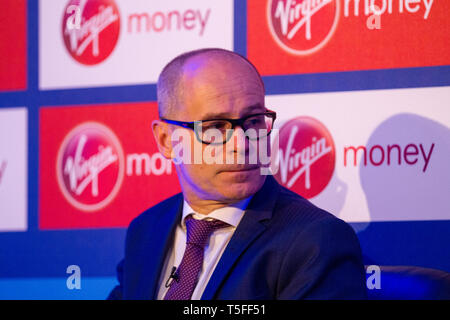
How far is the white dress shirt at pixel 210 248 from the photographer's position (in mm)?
2049

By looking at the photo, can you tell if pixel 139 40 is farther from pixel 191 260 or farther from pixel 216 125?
pixel 191 260

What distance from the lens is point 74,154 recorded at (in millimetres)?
2943

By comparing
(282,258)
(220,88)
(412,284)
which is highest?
(220,88)

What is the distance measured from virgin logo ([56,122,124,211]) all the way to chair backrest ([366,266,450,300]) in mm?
1291

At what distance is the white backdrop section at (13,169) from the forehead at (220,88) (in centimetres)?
121

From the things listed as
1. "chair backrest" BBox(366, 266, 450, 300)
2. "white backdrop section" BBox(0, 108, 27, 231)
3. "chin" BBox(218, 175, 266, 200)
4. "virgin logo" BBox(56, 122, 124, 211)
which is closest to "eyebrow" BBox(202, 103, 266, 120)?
"chin" BBox(218, 175, 266, 200)

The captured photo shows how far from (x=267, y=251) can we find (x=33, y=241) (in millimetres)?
1465

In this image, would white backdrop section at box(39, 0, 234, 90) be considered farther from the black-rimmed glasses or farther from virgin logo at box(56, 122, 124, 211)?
the black-rimmed glasses

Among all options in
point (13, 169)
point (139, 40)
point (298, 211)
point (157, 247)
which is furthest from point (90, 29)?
point (298, 211)

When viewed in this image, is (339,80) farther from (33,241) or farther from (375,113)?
(33,241)

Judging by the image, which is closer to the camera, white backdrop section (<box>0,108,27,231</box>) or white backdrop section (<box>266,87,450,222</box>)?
white backdrop section (<box>266,87,450,222</box>)

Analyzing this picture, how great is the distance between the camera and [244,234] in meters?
1.99

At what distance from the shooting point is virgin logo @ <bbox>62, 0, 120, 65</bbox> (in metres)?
2.93

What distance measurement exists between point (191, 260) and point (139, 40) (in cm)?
123
